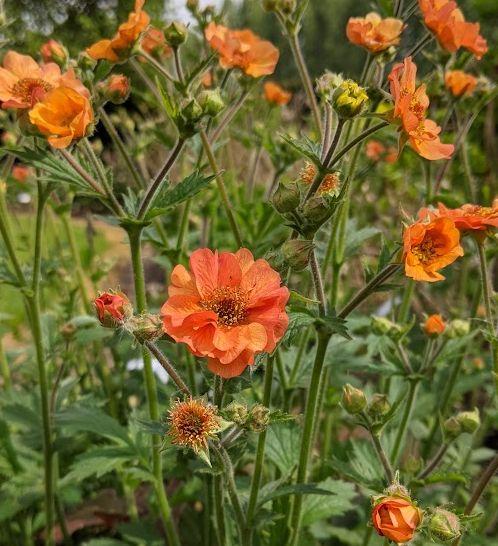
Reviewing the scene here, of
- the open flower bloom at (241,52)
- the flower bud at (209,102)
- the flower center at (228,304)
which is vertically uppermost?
the open flower bloom at (241,52)

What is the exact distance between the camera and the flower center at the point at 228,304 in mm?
981

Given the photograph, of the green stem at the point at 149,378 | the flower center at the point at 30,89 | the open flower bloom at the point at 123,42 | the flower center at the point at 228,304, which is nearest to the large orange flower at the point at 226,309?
the flower center at the point at 228,304

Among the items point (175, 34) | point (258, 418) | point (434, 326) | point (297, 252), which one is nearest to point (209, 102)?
point (175, 34)

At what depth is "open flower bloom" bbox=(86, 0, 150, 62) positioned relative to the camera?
1.39m

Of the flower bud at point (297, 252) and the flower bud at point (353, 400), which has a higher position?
the flower bud at point (297, 252)

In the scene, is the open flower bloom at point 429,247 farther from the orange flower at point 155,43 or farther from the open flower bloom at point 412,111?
the orange flower at point 155,43

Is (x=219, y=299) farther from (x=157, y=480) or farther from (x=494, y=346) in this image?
(x=157, y=480)

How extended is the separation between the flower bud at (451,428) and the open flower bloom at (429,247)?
0.47 m

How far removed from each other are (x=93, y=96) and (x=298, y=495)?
0.96m

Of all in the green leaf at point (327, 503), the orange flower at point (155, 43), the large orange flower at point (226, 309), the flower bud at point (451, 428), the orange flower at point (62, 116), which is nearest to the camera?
the large orange flower at point (226, 309)

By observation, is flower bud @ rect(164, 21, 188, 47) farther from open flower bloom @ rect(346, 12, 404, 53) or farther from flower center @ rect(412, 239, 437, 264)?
flower center @ rect(412, 239, 437, 264)

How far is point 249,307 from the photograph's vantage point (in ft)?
3.22

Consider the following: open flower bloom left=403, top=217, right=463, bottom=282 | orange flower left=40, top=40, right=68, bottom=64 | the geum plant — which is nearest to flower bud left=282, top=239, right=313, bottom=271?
the geum plant

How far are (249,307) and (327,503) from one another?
34.1 inches
